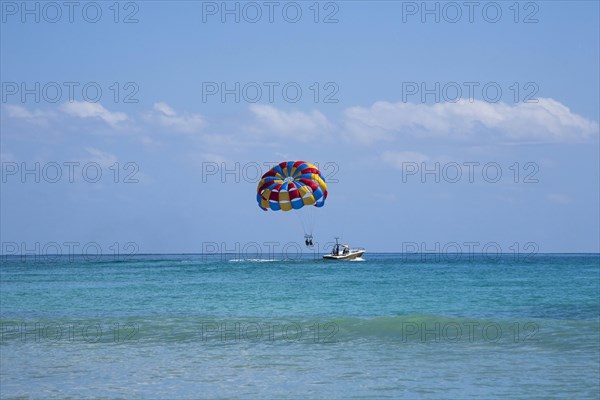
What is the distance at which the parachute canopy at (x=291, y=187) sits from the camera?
35.8 meters

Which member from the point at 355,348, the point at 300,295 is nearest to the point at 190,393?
the point at 355,348

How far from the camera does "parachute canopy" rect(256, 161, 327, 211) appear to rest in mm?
35844

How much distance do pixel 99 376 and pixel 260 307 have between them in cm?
1278

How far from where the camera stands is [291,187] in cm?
3634

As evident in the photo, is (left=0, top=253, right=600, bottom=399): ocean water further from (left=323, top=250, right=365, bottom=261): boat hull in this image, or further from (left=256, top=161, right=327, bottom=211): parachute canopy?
(left=323, top=250, right=365, bottom=261): boat hull

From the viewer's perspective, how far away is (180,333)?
57.4 feet

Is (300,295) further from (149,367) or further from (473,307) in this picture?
(149,367)

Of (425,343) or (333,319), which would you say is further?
(333,319)

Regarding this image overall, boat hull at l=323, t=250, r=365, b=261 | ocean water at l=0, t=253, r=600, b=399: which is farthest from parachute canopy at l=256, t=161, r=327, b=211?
boat hull at l=323, t=250, r=365, b=261

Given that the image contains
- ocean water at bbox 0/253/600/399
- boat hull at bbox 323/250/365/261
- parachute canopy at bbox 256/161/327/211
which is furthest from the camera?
boat hull at bbox 323/250/365/261

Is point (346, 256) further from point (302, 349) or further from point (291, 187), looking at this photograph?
point (302, 349)

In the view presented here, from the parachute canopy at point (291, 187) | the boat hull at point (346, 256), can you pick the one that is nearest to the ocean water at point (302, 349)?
the parachute canopy at point (291, 187)

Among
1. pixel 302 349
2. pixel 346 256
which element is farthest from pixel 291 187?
pixel 346 256

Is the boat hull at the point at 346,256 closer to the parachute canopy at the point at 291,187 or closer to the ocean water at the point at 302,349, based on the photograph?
the parachute canopy at the point at 291,187
